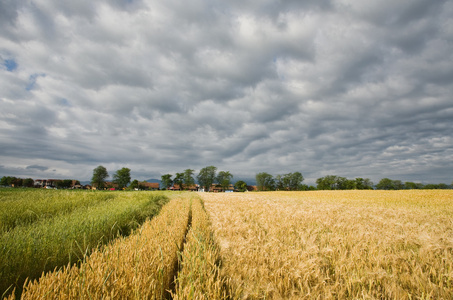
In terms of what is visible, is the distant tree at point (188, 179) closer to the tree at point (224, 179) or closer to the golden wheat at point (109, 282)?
the tree at point (224, 179)

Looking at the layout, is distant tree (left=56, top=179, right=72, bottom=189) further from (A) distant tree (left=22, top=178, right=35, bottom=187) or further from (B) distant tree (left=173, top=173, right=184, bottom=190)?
(B) distant tree (left=173, top=173, right=184, bottom=190)

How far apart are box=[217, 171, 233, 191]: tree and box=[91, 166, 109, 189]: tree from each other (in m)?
69.8

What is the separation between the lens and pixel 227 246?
3322 millimetres

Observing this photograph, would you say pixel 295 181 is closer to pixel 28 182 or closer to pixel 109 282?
pixel 109 282

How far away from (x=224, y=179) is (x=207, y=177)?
1209 centimetres

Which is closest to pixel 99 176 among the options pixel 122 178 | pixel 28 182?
pixel 122 178

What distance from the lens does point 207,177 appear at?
4985 inches

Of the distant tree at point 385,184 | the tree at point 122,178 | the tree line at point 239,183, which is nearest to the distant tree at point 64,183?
the tree line at point 239,183

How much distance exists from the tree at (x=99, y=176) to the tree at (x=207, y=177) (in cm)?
5631

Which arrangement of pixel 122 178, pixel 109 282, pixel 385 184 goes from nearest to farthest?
pixel 109 282 → pixel 122 178 → pixel 385 184

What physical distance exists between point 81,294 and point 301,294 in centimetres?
219

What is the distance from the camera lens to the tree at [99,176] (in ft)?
342

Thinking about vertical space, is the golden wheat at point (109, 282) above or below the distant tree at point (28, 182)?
above

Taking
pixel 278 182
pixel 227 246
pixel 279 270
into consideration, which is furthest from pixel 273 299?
pixel 278 182
